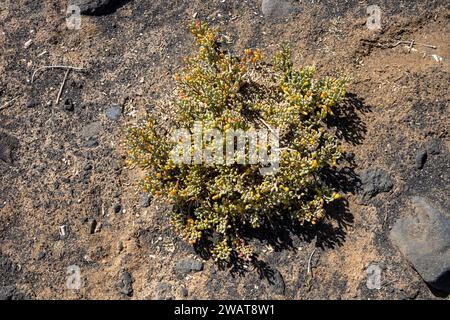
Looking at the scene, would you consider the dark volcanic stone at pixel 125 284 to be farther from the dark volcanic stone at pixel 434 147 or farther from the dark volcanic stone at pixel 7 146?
the dark volcanic stone at pixel 434 147

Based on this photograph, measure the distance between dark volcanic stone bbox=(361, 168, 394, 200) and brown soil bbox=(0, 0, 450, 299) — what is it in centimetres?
6

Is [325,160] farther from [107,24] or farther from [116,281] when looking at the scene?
[107,24]

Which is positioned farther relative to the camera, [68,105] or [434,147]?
[68,105]

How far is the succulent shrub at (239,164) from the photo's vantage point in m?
5.16

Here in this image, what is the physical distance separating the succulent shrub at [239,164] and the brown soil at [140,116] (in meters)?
0.23

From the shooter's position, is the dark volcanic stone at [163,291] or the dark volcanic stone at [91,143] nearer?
the dark volcanic stone at [163,291]

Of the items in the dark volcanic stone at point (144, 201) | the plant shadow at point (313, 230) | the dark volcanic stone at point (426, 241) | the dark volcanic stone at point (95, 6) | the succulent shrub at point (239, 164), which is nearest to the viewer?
the dark volcanic stone at point (426, 241)

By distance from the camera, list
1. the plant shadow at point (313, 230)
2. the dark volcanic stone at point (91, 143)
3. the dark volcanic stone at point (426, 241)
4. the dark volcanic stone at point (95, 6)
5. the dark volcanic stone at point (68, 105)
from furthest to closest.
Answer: the dark volcanic stone at point (95, 6)
the dark volcanic stone at point (68, 105)
the dark volcanic stone at point (91, 143)
the plant shadow at point (313, 230)
the dark volcanic stone at point (426, 241)

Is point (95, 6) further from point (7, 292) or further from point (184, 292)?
point (184, 292)

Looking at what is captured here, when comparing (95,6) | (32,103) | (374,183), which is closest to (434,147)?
(374,183)

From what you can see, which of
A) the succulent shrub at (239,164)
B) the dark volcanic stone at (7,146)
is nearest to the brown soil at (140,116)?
Result: the dark volcanic stone at (7,146)

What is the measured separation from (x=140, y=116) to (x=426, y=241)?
2.91 metres

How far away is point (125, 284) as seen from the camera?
5.27 m

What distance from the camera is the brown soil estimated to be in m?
5.25
